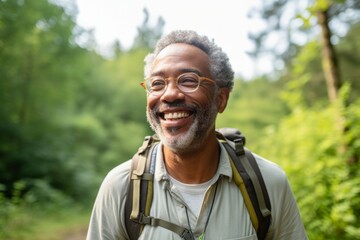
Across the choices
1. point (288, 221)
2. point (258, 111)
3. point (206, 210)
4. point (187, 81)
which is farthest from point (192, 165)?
point (258, 111)

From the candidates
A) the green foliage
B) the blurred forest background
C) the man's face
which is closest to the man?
the man's face

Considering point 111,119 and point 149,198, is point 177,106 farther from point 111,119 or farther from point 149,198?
point 111,119

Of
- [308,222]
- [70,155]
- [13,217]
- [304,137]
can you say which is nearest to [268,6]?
[304,137]

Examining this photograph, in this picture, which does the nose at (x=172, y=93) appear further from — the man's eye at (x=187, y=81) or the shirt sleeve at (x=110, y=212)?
the shirt sleeve at (x=110, y=212)

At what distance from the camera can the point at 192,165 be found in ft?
6.81

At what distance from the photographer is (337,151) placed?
5191mm

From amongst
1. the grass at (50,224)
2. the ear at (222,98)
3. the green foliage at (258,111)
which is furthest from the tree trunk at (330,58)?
the green foliage at (258,111)

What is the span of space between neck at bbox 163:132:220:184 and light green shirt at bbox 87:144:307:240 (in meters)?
0.06

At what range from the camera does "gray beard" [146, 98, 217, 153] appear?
202 cm

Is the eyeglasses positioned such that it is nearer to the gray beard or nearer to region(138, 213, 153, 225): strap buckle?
the gray beard

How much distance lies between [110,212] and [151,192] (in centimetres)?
24

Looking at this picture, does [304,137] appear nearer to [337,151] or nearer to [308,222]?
[337,151]

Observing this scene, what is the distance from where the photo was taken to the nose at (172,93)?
1.99m

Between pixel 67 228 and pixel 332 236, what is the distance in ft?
28.3
